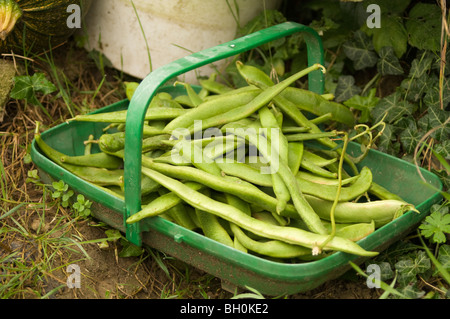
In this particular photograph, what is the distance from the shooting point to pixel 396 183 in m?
1.94

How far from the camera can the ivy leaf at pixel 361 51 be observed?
2.31 meters

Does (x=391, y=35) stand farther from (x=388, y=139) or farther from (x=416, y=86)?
(x=388, y=139)

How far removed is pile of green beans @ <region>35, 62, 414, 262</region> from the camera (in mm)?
1595

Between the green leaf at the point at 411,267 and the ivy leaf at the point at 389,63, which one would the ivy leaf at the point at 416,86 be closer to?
the ivy leaf at the point at 389,63

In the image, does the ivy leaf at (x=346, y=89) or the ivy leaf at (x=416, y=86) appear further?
the ivy leaf at (x=346, y=89)

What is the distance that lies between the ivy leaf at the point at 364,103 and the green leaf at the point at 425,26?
25cm

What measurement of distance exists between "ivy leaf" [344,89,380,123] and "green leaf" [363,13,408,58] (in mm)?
187

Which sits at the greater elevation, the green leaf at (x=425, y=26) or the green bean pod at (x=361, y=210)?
the green leaf at (x=425, y=26)

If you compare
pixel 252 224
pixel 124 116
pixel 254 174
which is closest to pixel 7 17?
pixel 124 116

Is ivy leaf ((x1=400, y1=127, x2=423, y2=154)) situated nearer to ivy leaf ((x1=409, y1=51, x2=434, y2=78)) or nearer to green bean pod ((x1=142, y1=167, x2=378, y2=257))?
ivy leaf ((x1=409, y1=51, x2=434, y2=78))

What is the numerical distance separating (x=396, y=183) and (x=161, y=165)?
0.80m

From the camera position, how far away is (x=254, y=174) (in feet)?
5.66

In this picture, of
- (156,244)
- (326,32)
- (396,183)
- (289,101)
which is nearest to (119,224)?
(156,244)

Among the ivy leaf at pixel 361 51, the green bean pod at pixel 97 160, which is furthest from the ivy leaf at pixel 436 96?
the green bean pod at pixel 97 160
